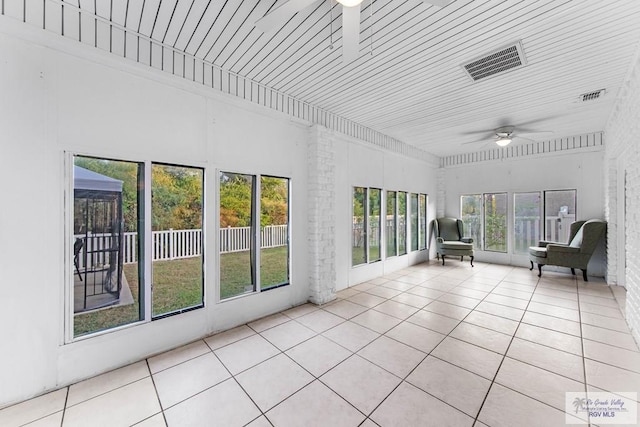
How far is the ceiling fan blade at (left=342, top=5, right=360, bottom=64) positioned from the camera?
1.89m

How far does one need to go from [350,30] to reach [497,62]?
213 cm

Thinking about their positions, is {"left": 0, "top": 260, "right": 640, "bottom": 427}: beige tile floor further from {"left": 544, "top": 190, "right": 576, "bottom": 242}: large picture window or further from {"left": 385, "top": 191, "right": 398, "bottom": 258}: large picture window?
{"left": 544, "top": 190, "right": 576, "bottom": 242}: large picture window

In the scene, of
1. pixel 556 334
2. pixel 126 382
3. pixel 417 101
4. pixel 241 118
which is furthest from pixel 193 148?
pixel 556 334

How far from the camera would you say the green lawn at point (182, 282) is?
2.71 meters

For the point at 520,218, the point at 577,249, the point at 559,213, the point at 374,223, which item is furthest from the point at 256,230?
the point at 559,213

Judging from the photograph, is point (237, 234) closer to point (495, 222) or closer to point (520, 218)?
point (495, 222)

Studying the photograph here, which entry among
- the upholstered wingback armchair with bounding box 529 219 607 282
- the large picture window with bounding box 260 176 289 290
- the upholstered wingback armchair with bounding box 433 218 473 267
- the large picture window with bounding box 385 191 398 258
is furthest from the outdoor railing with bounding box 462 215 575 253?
the large picture window with bounding box 260 176 289 290

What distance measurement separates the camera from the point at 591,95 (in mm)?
3932

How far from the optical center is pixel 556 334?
10.4 feet

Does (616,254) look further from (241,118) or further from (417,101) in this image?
(241,118)

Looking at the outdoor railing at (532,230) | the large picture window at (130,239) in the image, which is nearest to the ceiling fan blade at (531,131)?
the outdoor railing at (532,230)

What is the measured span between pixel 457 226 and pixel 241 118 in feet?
22.5

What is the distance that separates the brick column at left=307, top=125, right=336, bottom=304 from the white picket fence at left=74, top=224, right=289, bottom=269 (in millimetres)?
532

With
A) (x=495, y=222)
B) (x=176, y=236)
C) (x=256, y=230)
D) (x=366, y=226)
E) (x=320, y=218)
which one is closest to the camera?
(x=176, y=236)
